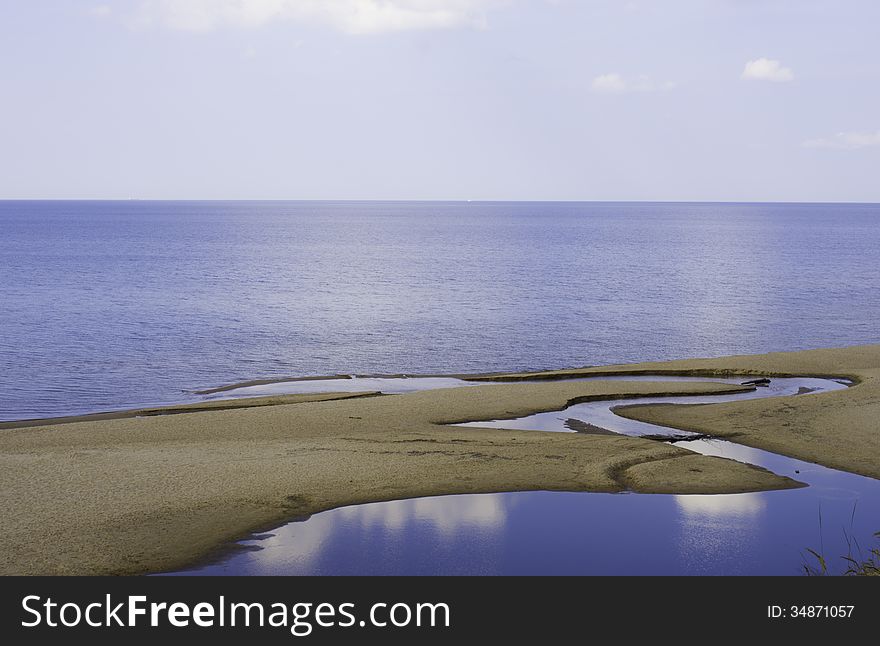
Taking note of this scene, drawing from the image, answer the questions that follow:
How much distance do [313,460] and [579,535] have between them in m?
7.10

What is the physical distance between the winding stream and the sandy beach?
2.23 feet

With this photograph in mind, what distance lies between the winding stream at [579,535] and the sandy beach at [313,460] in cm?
68

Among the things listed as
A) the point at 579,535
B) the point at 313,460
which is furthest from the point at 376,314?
the point at 579,535

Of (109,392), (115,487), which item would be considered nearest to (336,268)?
(109,392)

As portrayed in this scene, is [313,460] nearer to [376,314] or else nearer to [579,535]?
[579,535]

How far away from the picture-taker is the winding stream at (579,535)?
16.0m

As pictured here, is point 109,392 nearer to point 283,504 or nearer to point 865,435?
point 283,504

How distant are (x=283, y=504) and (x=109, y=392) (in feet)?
58.2

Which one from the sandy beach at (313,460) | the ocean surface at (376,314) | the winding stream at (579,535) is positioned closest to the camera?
the winding stream at (579,535)

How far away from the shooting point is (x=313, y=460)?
2208cm

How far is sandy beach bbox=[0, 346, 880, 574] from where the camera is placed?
56.0ft

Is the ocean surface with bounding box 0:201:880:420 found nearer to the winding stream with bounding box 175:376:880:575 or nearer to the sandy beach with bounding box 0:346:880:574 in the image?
the sandy beach with bounding box 0:346:880:574

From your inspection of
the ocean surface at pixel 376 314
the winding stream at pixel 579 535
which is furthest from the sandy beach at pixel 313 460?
the ocean surface at pixel 376 314

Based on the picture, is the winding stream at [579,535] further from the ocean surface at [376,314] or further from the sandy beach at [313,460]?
the ocean surface at [376,314]
